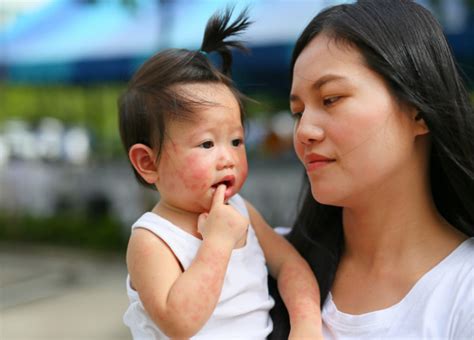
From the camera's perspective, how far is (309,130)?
1.46 m

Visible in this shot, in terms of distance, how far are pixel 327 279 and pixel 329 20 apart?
26.6 inches

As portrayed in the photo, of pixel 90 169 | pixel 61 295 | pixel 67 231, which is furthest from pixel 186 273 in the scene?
pixel 90 169

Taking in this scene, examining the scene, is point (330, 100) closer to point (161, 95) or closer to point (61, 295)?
point (161, 95)

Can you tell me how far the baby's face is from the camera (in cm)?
153

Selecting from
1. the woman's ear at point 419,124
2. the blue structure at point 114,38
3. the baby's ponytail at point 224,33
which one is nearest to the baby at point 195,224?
the baby's ponytail at point 224,33

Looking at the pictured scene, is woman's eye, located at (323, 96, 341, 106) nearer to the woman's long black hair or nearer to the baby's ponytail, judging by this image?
the woman's long black hair

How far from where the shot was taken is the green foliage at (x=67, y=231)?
8.13 m

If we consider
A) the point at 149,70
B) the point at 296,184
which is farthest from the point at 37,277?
the point at 149,70

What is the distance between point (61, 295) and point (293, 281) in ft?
→ 17.2

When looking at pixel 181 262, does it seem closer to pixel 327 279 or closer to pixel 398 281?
pixel 327 279

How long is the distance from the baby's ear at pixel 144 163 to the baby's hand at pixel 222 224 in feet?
0.60

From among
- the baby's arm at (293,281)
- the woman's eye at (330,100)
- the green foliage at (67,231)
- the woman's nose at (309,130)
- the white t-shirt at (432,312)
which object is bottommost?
the green foliage at (67,231)

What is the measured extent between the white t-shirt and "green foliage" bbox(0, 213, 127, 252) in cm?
675

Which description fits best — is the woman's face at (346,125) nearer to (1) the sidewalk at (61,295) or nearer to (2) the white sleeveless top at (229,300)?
(2) the white sleeveless top at (229,300)
